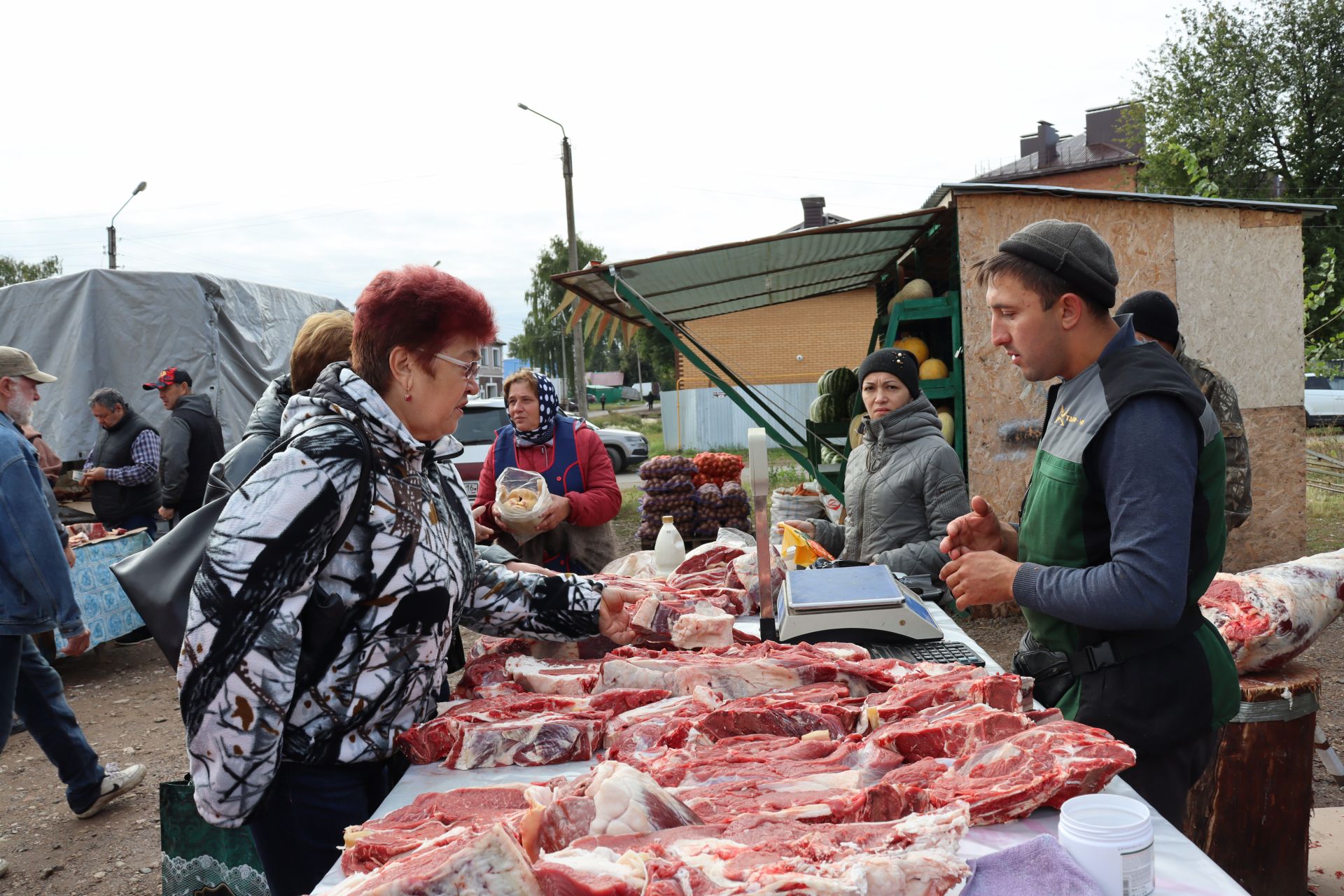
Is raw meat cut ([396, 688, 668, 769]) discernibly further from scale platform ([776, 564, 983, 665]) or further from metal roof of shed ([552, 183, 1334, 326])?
metal roof of shed ([552, 183, 1334, 326])

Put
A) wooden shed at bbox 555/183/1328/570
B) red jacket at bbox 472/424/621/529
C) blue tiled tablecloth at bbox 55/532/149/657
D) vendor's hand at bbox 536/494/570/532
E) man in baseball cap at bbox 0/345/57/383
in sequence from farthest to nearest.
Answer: wooden shed at bbox 555/183/1328/570
blue tiled tablecloth at bbox 55/532/149/657
red jacket at bbox 472/424/621/529
vendor's hand at bbox 536/494/570/532
man in baseball cap at bbox 0/345/57/383

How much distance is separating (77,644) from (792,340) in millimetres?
26215

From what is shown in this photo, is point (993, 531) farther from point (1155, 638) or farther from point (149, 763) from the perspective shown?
point (149, 763)

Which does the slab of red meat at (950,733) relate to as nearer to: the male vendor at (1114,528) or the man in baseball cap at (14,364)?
the male vendor at (1114,528)

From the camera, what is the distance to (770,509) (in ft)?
27.5

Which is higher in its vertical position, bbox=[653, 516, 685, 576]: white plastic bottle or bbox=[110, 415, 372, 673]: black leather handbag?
bbox=[110, 415, 372, 673]: black leather handbag

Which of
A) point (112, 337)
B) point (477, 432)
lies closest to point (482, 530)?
point (112, 337)

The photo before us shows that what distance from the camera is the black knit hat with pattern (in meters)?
4.85

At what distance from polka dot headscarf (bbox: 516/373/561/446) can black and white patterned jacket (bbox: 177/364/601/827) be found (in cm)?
322

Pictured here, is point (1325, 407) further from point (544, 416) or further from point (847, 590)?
point (847, 590)

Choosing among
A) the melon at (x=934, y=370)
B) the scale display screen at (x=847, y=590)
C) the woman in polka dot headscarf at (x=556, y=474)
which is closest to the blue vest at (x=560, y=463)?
the woman in polka dot headscarf at (x=556, y=474)

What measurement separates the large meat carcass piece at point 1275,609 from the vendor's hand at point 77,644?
566cm

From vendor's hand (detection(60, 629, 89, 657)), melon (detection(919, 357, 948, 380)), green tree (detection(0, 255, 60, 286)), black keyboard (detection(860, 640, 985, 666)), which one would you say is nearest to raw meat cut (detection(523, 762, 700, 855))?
black keyboard (detection(860, 640, 985, 666))

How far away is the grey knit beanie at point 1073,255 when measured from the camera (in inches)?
89.7
